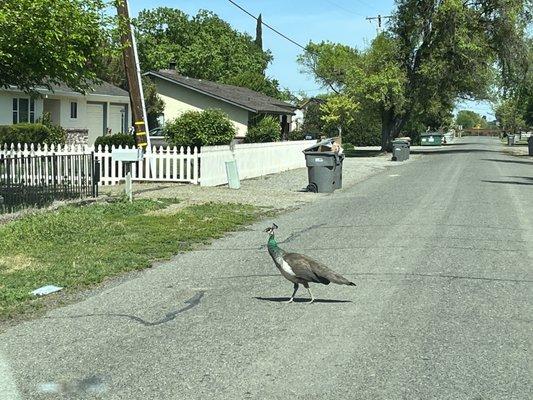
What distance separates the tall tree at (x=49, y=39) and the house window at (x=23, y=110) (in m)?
17.9

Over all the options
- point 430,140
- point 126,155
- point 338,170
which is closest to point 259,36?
point 430,140

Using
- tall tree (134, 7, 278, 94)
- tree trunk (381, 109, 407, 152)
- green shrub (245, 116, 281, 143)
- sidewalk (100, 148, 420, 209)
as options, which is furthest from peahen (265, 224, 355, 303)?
tall tree (134, 7, 278, 94)

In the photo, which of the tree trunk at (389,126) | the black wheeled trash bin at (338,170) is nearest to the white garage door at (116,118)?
the tree trunk at (389,126)

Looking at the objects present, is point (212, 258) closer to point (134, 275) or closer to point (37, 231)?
point (134, 275)

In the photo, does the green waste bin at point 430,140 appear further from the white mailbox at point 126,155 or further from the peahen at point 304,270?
the peahen at point 304,270

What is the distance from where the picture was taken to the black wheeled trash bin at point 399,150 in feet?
144

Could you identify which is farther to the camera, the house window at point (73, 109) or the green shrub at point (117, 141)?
the house window at point (73, 109)

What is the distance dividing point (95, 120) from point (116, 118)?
212 cm

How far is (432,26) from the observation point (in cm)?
4788

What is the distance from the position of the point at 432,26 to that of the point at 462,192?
29.5m

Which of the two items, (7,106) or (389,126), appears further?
(389,126)

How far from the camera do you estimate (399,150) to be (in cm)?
4388

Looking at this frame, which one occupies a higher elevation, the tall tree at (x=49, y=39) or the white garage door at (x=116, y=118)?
the tall tree at (x=49, y=39)

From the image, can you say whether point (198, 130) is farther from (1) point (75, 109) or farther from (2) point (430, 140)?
(2) point (430, 140)
